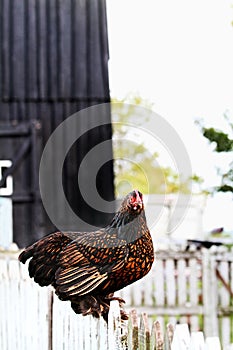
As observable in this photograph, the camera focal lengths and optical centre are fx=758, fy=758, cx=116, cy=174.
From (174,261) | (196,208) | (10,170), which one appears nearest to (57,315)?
(174,261)

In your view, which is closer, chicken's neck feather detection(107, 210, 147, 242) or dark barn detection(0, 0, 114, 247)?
chicken's neck feather detection(107, 210, 147, 242)

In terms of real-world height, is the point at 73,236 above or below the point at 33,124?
below

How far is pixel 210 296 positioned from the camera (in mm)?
5988

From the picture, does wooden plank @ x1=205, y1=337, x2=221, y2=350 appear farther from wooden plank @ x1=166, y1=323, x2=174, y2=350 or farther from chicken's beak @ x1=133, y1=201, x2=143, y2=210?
chicken's beak @ x1=133, y1=201, x2=143, y2=210

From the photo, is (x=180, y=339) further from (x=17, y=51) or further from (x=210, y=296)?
(x=17, y=51)

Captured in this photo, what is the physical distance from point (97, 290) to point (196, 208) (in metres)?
7.45

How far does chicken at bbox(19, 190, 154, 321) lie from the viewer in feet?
7.25

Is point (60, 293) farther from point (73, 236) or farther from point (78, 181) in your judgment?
point (78, 181)

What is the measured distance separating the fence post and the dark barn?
0.95m

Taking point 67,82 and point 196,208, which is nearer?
point 67,82

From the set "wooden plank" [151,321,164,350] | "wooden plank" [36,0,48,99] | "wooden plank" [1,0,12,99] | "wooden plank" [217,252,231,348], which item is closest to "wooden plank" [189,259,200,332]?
"wooden plank" [217,252,231,348]

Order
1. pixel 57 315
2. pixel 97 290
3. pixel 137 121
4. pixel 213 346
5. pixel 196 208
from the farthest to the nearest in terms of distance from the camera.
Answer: pixel 137 121, pixel 196 208, pixel 57 315, pixel 97 290, pixel 213 346

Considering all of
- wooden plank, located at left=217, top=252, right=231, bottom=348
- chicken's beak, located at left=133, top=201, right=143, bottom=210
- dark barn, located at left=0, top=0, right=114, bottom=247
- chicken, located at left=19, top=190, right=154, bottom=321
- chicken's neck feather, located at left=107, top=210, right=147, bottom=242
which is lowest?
wooden plank, located at left=217, top=252, right=231, bottom=348

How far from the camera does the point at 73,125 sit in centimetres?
634
